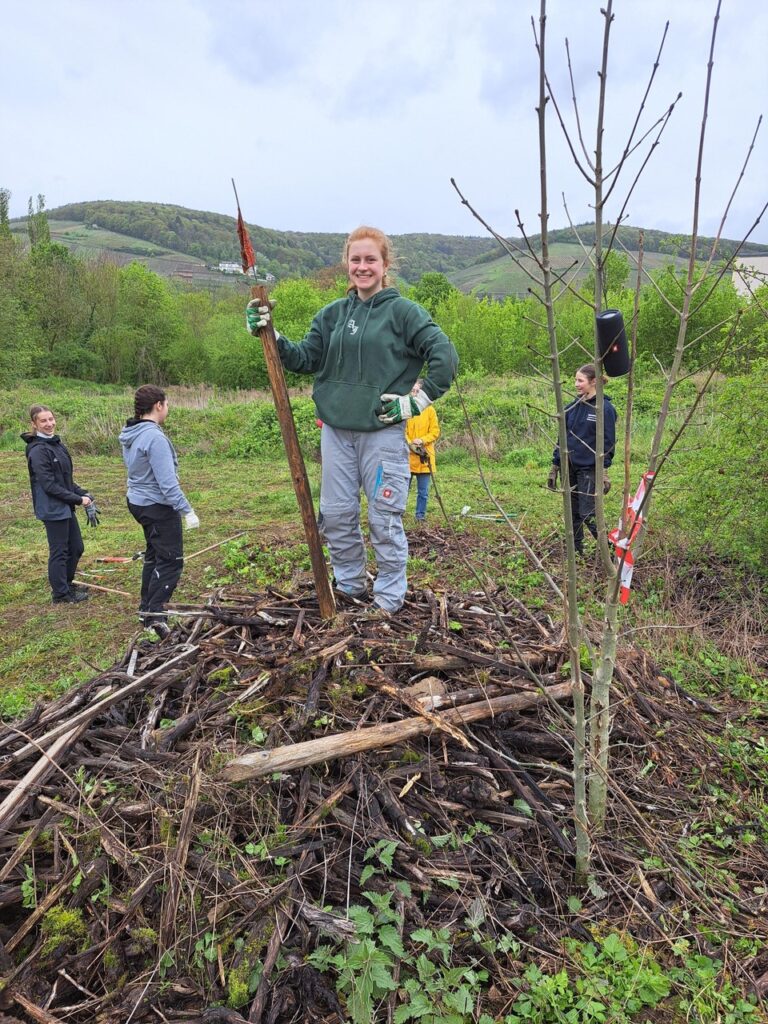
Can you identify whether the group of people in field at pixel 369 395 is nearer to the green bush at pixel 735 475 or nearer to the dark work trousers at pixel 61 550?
the green bush at pixel 735 475

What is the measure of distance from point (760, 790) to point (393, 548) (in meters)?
2.21

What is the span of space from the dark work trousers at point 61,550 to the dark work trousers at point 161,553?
63.5 inches

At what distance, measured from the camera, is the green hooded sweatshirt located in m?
3.36

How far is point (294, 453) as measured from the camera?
3240 millimetres

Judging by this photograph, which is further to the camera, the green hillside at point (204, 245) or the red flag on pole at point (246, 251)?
the green hillside at point (204, 245)

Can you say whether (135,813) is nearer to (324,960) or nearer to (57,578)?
(324,960)

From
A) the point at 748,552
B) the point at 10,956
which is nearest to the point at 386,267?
the point at 10,956

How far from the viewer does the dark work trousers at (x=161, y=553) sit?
4930 mm

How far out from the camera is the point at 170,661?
9.84ft

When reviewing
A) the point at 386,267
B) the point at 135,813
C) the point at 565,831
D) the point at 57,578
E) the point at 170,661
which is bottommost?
the point at 57,578

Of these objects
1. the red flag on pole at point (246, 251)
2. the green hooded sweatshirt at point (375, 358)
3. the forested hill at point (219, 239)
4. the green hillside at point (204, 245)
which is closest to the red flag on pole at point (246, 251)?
the red flag on pole at point (246, 251)

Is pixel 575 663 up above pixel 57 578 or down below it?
above

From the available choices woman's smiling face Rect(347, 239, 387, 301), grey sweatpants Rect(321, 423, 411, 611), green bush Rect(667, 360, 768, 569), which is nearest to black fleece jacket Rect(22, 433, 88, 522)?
grey sweatpants Rect(321, 423, 411, 611)

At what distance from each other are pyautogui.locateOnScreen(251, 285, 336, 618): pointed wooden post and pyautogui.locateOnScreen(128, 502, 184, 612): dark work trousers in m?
2.10
